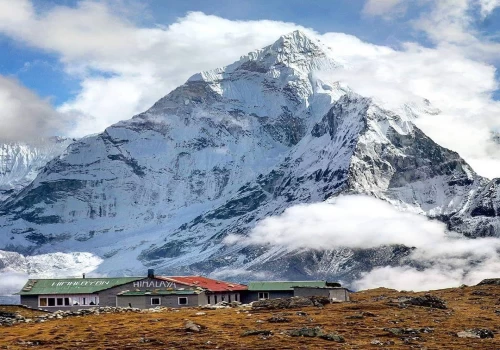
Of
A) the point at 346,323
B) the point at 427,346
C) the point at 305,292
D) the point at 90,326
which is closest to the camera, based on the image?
the point at 427,346

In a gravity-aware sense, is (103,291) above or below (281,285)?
above

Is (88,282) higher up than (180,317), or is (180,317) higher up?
(88,282)

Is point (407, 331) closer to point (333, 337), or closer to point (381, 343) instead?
point (381, 343)

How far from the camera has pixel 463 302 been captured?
433 feet

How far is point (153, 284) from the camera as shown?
155 meters

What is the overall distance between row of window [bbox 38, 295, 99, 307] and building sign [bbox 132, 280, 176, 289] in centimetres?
699

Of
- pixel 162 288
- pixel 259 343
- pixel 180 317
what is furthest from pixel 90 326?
pixel 162 288

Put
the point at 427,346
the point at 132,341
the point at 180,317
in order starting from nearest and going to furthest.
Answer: the point at 427,346
the point at 132,341
the point at 180,317

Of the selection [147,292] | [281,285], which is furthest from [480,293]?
[147,292]

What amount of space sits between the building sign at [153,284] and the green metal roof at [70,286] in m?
0.89

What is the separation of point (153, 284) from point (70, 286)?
14.5 metres

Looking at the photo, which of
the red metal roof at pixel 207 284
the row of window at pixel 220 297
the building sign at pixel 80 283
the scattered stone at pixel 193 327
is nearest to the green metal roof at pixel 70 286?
the building sign at pixel 80 283

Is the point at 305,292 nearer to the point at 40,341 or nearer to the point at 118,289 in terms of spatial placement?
the point at 118,289

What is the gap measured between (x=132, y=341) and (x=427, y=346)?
86.1ft
